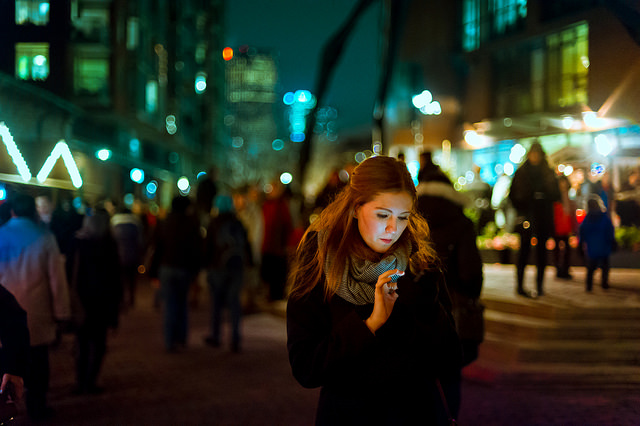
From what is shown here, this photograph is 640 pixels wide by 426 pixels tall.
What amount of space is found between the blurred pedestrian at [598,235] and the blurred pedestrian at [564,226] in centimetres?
23

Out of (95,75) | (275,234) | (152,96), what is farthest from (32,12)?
(152,96)

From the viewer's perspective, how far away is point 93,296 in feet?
20.5

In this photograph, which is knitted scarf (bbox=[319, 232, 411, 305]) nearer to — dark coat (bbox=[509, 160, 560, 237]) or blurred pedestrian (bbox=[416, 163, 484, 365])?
blurred pedestrian (bbox=[416, 163, 484, 365])

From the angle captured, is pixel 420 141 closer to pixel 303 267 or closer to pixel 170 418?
pixel 170 418

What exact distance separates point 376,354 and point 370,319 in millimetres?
146

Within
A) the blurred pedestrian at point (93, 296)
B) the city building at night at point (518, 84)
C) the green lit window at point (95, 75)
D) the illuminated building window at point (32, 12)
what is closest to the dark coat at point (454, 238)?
the city building at night at point (518, 84)

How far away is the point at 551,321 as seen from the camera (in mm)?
7062

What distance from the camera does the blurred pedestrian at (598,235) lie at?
5.24 meters

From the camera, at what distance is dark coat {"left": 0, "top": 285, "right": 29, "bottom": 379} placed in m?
3.05

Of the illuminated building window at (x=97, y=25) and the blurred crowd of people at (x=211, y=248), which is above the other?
the illuminated building window at (x=97, y=25)

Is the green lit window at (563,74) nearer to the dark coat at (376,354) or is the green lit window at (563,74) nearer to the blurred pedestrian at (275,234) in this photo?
the blurred pedestrian at (275,234)

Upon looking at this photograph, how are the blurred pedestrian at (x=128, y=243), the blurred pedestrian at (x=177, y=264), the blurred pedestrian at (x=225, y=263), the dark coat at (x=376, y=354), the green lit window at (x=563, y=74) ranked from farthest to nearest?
the green lit window at (x=563, y=74), the blurred pedestrian at (x=128, y=243), the blurred pedestrian at (x=225, y=263), the blurred pedestrian at (x=177, y=264), the dark coat at (x=376, y=354)

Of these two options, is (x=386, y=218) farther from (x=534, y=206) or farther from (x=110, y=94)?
(x=110, y=94)

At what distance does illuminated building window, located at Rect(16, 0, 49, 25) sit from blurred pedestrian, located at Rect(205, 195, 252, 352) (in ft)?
14.1
